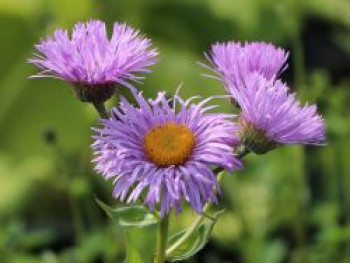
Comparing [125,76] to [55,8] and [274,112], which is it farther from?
[55,8]

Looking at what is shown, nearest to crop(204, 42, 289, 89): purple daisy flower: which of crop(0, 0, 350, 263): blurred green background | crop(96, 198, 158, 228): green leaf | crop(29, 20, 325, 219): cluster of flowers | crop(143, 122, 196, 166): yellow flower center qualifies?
crop(29, 20, 325, 219): cluster of flowers

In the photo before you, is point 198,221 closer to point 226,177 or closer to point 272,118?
point 272,118

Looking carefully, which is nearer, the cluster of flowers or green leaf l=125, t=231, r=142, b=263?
the cluster of flowers

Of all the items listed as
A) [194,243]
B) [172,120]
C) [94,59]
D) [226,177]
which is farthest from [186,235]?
[226,177]

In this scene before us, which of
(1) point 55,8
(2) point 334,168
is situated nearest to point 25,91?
(1) point 55,8

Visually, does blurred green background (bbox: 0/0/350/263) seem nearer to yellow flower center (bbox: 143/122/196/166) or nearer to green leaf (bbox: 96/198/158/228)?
green leaf (bbox: 96/198/158/228)
